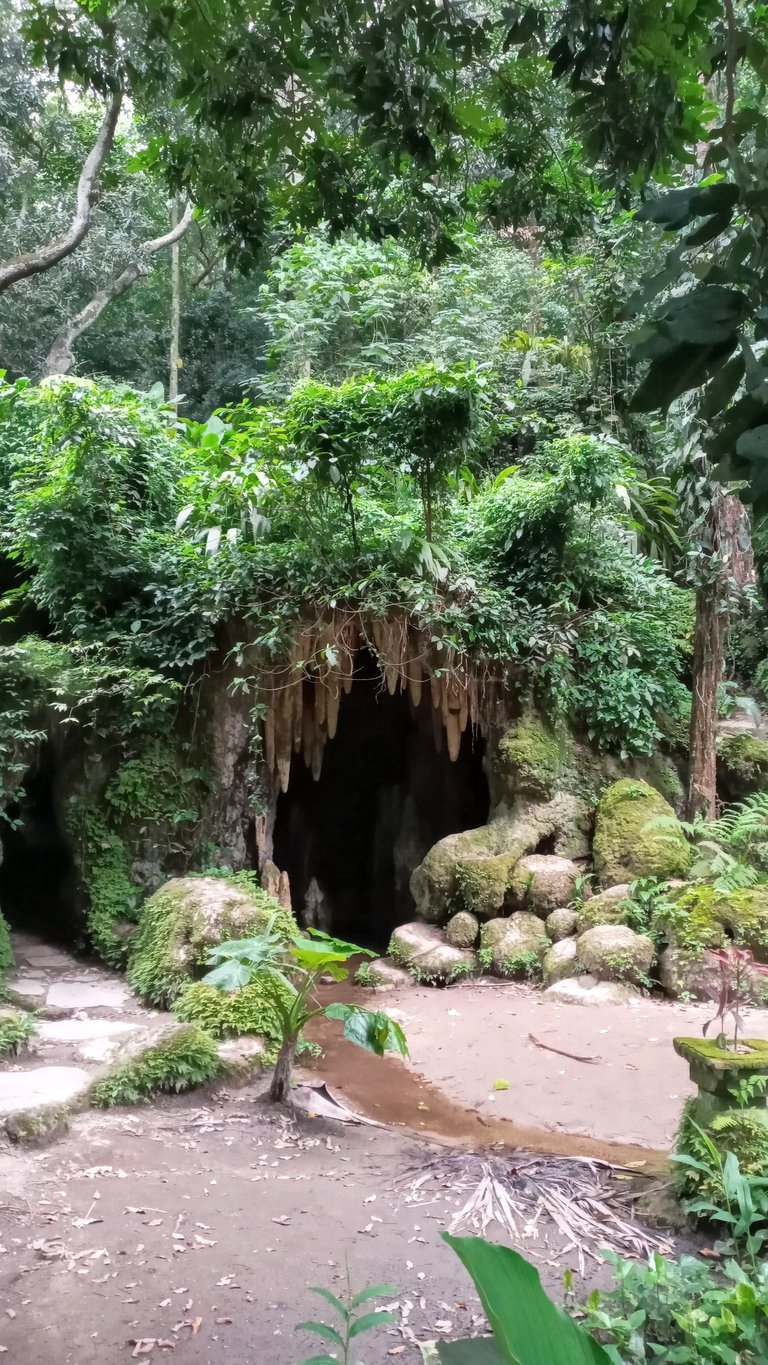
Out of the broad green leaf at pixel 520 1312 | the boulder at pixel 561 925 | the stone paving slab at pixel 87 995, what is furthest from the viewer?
the boulder at pixel 561 925

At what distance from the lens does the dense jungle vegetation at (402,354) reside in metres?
2.14

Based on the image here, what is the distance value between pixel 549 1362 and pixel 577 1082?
487cm

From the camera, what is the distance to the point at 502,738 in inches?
344

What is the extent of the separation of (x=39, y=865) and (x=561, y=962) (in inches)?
Result: 196

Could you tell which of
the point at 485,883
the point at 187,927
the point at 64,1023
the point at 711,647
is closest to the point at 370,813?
the point at 485,883

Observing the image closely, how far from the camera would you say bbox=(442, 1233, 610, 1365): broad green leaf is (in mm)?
945

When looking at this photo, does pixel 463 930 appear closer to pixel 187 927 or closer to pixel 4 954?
pixel 187 927

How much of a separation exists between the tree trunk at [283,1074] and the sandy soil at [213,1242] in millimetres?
148

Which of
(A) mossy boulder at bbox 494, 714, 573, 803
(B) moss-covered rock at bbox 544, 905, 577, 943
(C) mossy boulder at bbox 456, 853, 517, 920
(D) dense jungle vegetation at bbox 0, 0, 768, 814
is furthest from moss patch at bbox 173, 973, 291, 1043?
(A) mossy boulder at bbox 494, 714, 573, 803

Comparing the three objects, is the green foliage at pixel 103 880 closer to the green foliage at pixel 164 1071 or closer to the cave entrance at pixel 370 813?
the green foliage at pixel 164 1071

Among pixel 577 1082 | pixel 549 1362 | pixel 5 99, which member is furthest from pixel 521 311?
pixel 549 1362

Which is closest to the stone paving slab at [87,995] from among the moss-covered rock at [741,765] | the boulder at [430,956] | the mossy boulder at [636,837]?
the boulder at [430,956]

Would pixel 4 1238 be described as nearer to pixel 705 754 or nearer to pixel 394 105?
pixel 394 105

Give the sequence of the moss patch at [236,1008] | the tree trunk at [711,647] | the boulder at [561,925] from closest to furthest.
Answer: the moss patch at [236,1008] < the boulder at [561,925] < the tree trunk at [711,647]
